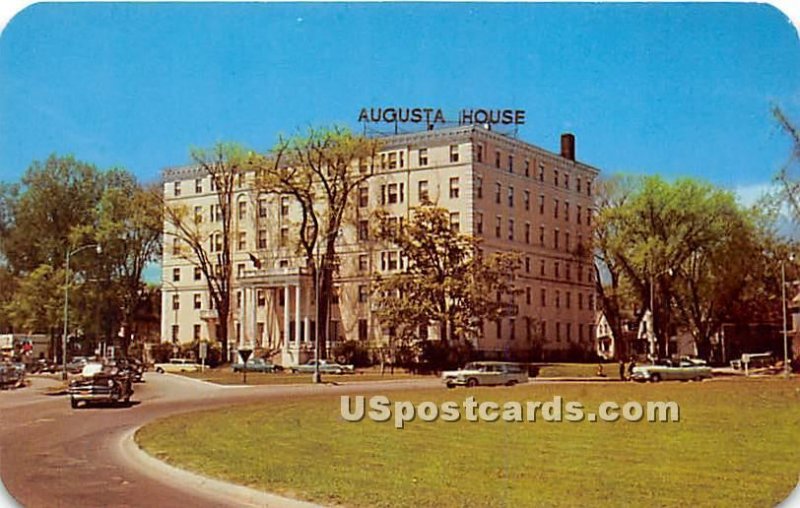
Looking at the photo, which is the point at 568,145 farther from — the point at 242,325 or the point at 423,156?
the point at 242,325

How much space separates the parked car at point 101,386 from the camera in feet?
26.4

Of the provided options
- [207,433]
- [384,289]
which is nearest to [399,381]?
[384,289]

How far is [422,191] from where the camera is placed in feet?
26.4

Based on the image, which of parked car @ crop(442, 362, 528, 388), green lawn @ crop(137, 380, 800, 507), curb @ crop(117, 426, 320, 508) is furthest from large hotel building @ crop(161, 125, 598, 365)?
curb @ crop(117, 426, 320, 508)

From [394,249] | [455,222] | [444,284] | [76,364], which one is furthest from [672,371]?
[76,364]

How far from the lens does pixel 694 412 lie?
7.52m

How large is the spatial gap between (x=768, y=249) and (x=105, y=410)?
17.3 feet

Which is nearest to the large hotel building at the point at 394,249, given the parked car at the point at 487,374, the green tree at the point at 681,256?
the parked car at the point at 487,374

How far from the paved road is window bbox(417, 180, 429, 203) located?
1385 mm

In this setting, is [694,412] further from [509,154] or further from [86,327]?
[86,327]

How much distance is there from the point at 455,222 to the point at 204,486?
272 centimetres

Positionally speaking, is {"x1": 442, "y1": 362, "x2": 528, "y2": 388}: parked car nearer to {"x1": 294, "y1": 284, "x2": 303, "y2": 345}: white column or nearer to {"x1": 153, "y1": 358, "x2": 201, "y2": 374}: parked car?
{"x1": 294, "y1": 284, "x2": 303, "y2": 345}: white column

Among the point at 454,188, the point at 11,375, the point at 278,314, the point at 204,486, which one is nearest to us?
the point at 204,486

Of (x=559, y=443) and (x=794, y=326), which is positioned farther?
(x=794, y=326)
